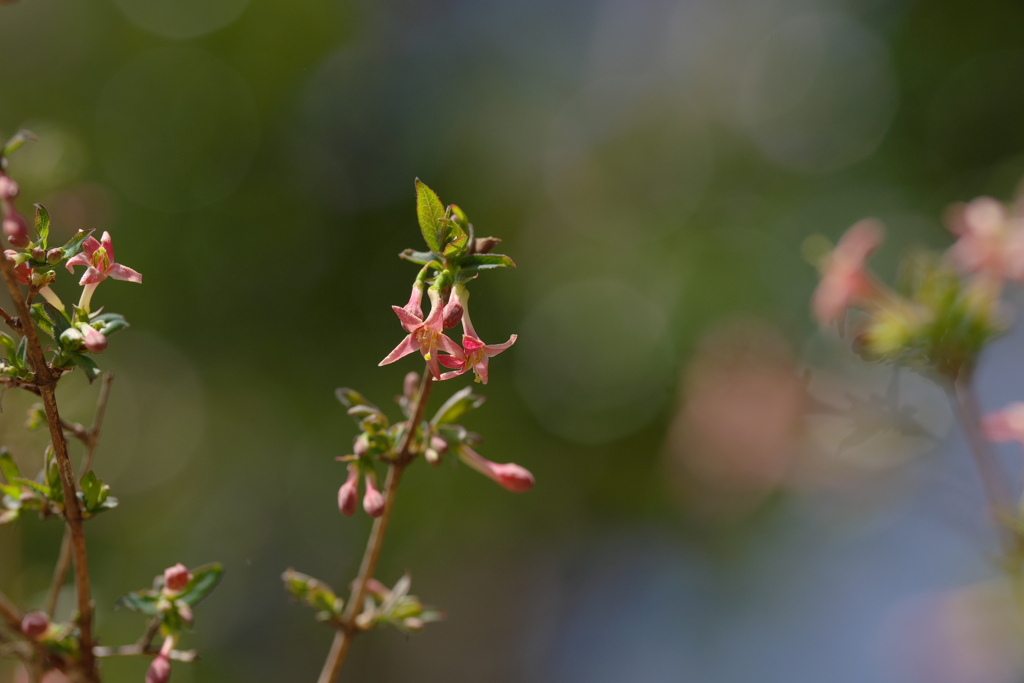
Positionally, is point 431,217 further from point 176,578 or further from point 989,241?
point 989,241

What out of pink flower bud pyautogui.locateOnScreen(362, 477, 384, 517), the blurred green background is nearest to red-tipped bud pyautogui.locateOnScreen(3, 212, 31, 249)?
pink flower bud pyautogui.locateOnScreen(362, 477, 384, 517)

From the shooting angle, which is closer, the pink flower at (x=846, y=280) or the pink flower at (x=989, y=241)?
the pink flower at (x=989, y=241)

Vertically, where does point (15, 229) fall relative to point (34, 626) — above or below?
above

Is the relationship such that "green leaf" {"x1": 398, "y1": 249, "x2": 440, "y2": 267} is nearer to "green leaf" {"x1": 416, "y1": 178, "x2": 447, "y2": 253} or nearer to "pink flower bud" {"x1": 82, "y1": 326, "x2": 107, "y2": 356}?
"green leaf" {"x1": 416, "y1": 178, "x2": 447, "y2": 253}

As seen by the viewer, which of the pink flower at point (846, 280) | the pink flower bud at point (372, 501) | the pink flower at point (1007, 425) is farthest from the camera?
the pink flower at point (846, 280)

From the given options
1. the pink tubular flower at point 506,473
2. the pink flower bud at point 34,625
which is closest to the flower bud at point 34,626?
→ the pink flower bud at point 34,625

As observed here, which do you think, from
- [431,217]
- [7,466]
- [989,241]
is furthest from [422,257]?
[989,241]

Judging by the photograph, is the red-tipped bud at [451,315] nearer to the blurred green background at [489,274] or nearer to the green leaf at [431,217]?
the green leaf at [431,217]

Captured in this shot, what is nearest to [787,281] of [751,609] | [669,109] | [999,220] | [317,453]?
[669,109]

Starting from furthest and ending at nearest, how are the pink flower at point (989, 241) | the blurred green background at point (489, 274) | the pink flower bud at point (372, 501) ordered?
the blurred green background at point (489, 274), the pink flower at point (989, 241), the pink flower bud at point (372, 501)
